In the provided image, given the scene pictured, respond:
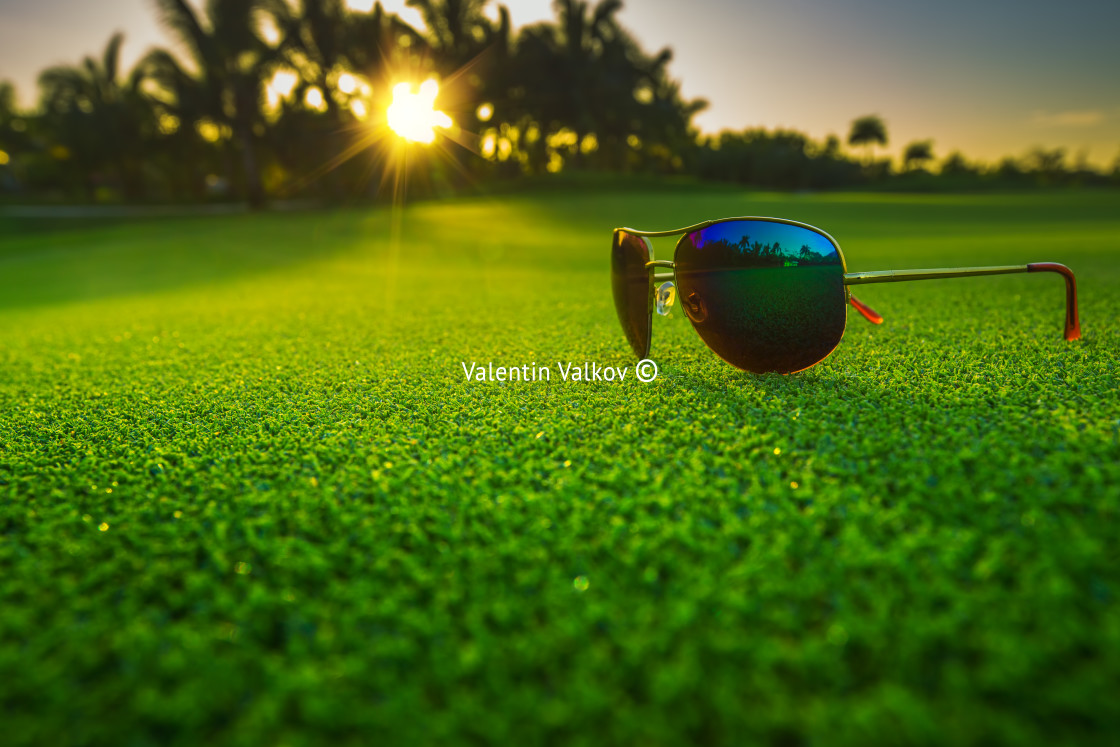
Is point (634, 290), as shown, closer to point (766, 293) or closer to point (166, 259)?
point (766, 293)

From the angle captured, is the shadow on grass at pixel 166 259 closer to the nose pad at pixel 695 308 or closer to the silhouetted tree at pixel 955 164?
the nose pad at pixel 695 308

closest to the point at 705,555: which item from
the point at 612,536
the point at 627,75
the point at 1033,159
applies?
the point at 612,536

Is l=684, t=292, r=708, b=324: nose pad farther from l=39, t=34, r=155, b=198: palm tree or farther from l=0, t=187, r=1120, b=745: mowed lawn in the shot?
l=39, t=34, r=155, b=198: palm tree

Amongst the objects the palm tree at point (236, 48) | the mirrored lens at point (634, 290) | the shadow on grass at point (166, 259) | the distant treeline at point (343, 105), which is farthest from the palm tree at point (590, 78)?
the mirrored lens at point (634, 290)

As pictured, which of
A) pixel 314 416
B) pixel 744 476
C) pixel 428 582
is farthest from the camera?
pixel 314 416

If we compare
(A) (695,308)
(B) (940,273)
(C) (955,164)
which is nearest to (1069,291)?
(B) (940,273)

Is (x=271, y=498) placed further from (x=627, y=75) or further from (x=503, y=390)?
(x=627, y=75)
